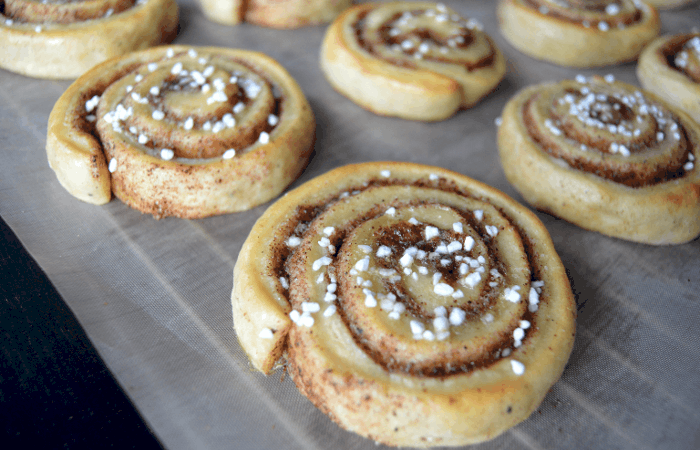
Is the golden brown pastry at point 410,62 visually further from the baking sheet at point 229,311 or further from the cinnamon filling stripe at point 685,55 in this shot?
the cinnamon filling stripe at point 685,55

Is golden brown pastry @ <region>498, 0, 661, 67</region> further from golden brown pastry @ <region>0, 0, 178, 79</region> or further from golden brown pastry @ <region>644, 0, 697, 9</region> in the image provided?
golden brown pastry @ <region>0, 0, 178, 79</region>

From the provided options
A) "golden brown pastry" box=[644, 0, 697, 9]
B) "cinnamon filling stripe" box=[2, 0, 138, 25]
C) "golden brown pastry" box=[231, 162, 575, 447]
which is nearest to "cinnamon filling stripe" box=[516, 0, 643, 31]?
"golden brown pastry" box=[644, 0, 697, 9]

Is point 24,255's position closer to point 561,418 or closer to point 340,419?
point 340,419

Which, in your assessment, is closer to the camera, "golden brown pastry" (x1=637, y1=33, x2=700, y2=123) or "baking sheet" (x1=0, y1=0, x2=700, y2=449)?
"baking sheet" (x1=0, y1=0, x2=700, y2=449)

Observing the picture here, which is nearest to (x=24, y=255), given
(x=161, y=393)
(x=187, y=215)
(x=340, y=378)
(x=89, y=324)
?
(x=89, y=324)

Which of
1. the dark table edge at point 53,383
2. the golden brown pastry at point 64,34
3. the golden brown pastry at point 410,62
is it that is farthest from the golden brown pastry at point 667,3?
the dark table edge at point 53,383

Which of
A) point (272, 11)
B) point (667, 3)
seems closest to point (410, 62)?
point (272, 11)
